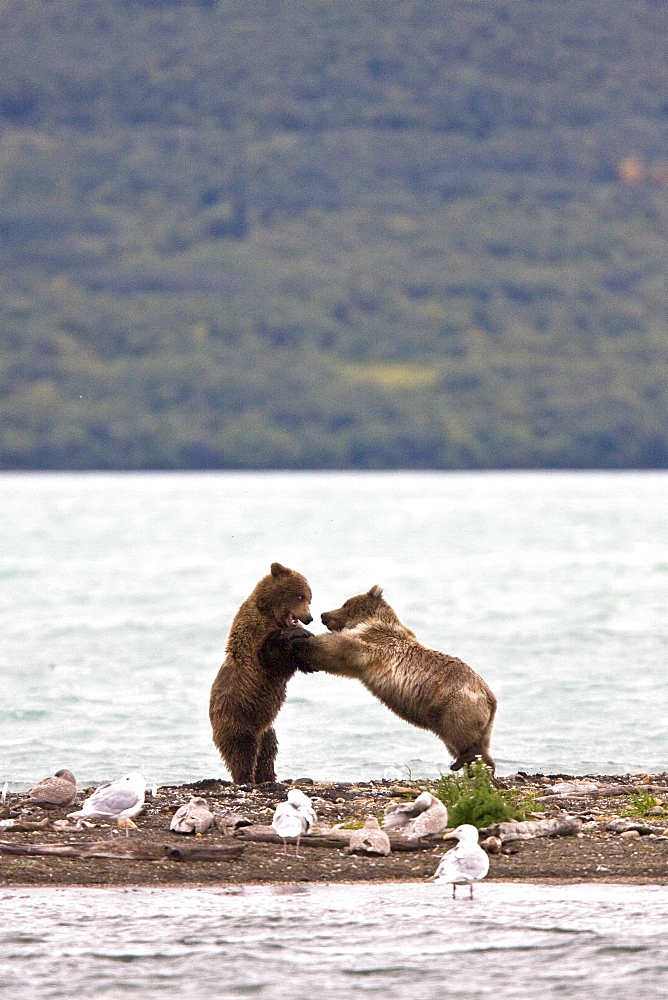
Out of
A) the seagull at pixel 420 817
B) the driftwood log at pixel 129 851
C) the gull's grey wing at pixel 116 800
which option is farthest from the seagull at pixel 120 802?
the seagull at pixel 420 817

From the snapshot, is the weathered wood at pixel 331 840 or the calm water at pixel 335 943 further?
the weathered wood at pixel 331 840

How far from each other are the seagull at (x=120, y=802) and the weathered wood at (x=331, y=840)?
0.62m

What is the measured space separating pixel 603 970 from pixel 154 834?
307 centimetres

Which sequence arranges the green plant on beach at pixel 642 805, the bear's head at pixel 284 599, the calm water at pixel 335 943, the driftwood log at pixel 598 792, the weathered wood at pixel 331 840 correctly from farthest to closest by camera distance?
the bear's head at pixel 284 599
the driftwood log at pixel 598 792
the green plant on beach at pixel 642 805
the weathered wood at pixel 331 840
the calm water at pixel 335 943

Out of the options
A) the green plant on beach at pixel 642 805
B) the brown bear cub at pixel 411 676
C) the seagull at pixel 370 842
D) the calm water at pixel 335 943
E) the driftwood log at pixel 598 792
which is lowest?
the calm water at pixel 335 943

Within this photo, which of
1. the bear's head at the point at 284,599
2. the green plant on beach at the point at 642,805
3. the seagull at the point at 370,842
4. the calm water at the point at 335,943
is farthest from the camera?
the bear's head at the point at 284,599

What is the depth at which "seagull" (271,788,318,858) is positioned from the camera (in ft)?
27.6

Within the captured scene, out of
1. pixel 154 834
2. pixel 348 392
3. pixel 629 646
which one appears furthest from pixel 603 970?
pixel 348 392

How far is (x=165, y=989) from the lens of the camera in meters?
6.46

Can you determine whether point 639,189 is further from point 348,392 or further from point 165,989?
point 165,989

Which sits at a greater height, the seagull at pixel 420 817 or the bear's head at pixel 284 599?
the bear's head at pixel 284 599

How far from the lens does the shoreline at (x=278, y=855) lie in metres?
8.05

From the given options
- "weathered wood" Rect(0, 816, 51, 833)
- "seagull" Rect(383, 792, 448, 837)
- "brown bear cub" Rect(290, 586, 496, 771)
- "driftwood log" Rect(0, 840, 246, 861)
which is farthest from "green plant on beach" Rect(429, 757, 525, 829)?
"weathered wood" Rect(0, 816, 51, 833)

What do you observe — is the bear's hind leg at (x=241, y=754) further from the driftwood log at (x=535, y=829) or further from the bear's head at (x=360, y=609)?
the driftwood log at (x=535, y=829)
